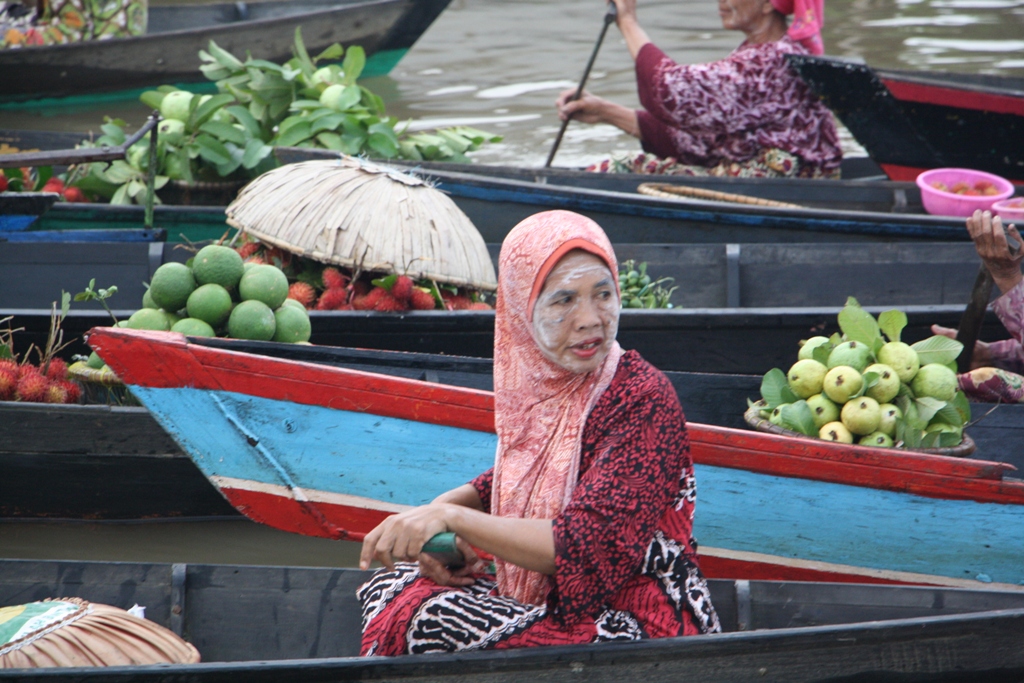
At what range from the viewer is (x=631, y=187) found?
16.6 feet

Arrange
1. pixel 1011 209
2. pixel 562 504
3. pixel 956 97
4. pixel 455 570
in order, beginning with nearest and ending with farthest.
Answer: pixel 562 504, pixel 455 570, pixel 1011 209, pixel 956 97

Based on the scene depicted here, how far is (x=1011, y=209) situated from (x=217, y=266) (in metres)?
3.08

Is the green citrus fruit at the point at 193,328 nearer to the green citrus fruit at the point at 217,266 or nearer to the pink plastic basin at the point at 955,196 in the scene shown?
the green citrus fruit at the point at 217,266

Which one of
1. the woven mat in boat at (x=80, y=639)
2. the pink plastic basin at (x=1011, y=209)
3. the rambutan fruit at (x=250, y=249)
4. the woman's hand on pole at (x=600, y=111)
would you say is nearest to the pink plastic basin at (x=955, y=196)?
the pink plastic basin at (x=1011, y=209)

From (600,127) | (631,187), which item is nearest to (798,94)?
(631,187)

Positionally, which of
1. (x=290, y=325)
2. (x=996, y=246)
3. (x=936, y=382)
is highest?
(x=996, y=246)

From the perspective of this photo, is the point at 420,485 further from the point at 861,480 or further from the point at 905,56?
the point at 905,56

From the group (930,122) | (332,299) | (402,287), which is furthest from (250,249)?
(930,122)

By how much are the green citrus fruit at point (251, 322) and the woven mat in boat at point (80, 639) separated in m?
1.03

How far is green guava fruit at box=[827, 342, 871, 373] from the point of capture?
2.70m

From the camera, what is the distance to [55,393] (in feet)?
10.4

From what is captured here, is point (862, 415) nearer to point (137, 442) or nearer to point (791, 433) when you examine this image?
point (791, 433)

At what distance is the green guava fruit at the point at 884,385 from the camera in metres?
2.67

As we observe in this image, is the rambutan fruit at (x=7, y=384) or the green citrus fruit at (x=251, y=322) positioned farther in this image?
the rambutan fruit at (x=7, y=384)
